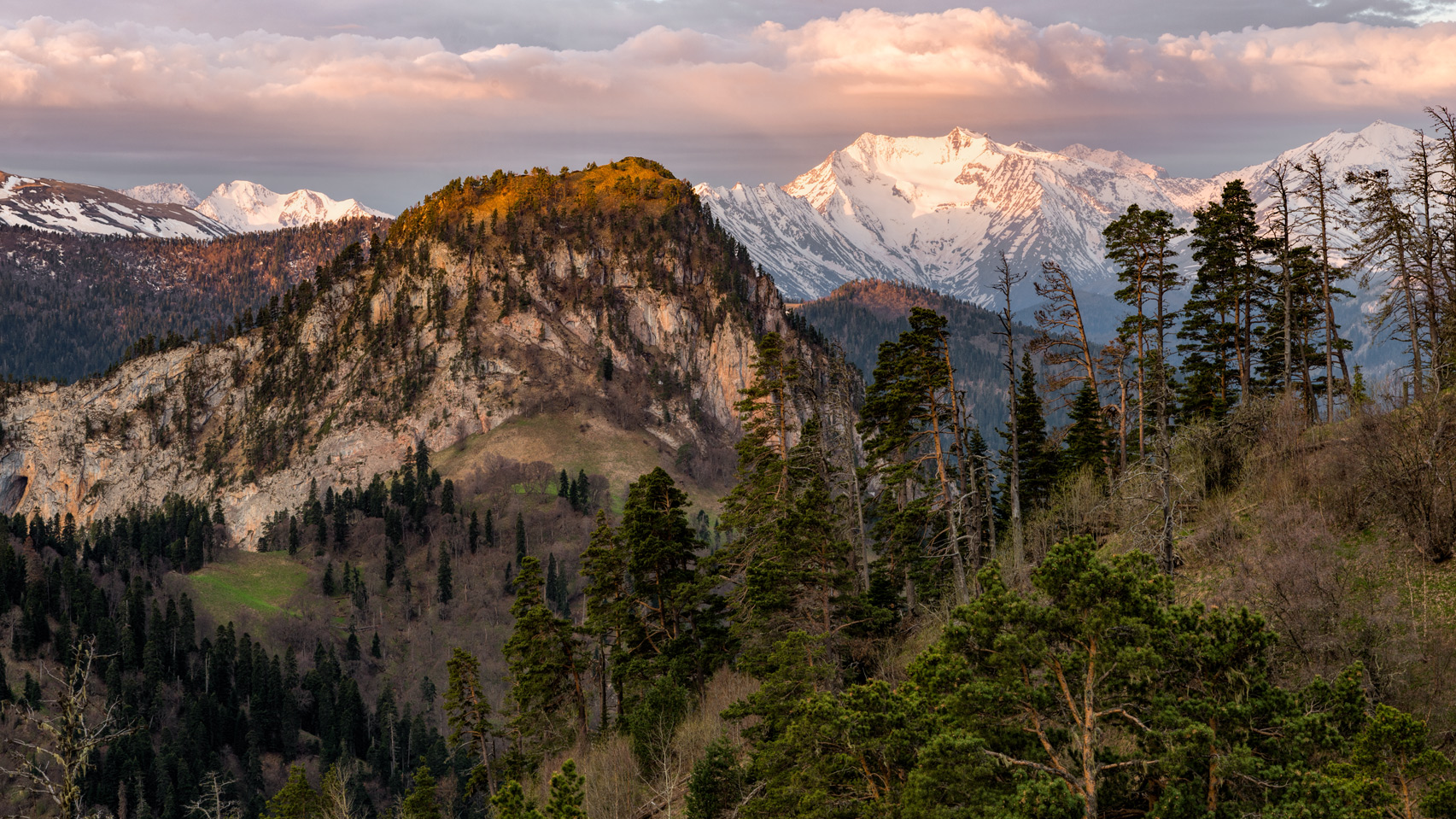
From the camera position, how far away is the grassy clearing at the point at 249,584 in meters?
169

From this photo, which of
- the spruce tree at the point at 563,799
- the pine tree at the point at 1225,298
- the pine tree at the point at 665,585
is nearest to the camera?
the spruce tree at the point at 563,799

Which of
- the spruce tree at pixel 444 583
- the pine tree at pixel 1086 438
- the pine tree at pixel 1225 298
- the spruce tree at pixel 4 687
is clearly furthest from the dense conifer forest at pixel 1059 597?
the spruce tree at pixel 444 583

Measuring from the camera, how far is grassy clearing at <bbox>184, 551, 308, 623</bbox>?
556 feet

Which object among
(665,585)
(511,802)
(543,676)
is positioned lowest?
(543,676)

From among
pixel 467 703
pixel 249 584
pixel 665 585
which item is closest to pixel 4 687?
pixel 249 584

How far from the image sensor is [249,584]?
178 m

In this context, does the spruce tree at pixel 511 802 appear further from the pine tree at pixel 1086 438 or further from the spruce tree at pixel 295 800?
the pine tree at pixel 1086 438

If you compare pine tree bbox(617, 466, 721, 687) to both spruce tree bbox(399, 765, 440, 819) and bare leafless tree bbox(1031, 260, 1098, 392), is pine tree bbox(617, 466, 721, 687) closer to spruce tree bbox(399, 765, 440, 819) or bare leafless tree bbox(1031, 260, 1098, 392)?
spruce tree bbox(399, 765, 440, 819)

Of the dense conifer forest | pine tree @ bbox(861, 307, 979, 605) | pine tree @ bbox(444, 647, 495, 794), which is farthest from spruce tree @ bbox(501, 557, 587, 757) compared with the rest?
pine tree @ bbox(861, 307, 979, 605)

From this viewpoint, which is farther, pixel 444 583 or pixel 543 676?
pixel 444 583

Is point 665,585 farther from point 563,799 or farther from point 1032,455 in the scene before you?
point 1032,455

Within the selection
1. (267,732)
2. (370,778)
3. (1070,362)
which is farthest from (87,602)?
(1070,362)

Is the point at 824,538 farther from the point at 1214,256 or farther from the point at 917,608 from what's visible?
the point at 1214,256

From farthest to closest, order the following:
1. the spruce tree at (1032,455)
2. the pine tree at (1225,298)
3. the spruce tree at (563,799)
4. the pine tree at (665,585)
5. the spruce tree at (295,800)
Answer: the spruce tree at (1032,455)
the spruce tree at (295,800)
the pine tree at (1225,298)
the pine tree at (665,585)
the spruce tree at (563,799)
